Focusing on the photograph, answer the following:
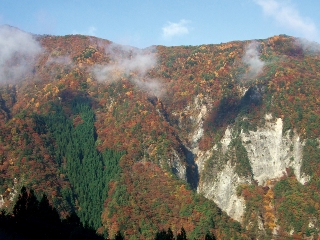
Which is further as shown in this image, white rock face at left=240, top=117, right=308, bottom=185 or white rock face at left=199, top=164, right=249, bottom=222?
white rock face at left=240, top=117, right=308, bottom=185

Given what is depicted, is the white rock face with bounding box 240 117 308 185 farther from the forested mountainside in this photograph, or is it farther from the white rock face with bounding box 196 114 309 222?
the forested mountainside

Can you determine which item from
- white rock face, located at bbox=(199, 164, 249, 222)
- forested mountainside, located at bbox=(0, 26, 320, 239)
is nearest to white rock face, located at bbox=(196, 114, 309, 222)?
white rock face, located at bbox=(199, 164, 249, 222)

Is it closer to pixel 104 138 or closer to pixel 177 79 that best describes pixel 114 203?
pixel 104 138

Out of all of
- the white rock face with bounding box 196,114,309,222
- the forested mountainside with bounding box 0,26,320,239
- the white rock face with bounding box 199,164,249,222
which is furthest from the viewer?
the white rock face with bounding box 196,114,309,222

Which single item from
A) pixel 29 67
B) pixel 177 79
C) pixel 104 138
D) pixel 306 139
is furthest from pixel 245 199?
pixel 29 67

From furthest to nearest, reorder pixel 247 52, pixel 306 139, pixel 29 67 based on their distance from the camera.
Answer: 1. pixel 29 67
2. pixel 247 52
3. pixel 306 139

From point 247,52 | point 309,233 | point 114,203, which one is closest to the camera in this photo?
point 309,233

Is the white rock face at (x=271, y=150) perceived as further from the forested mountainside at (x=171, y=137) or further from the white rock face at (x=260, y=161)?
the forested mountainside at (x=171, y=137)

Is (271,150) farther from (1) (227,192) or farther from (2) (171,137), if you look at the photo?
(2) (171,137)

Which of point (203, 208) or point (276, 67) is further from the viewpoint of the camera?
point (276, 67)
